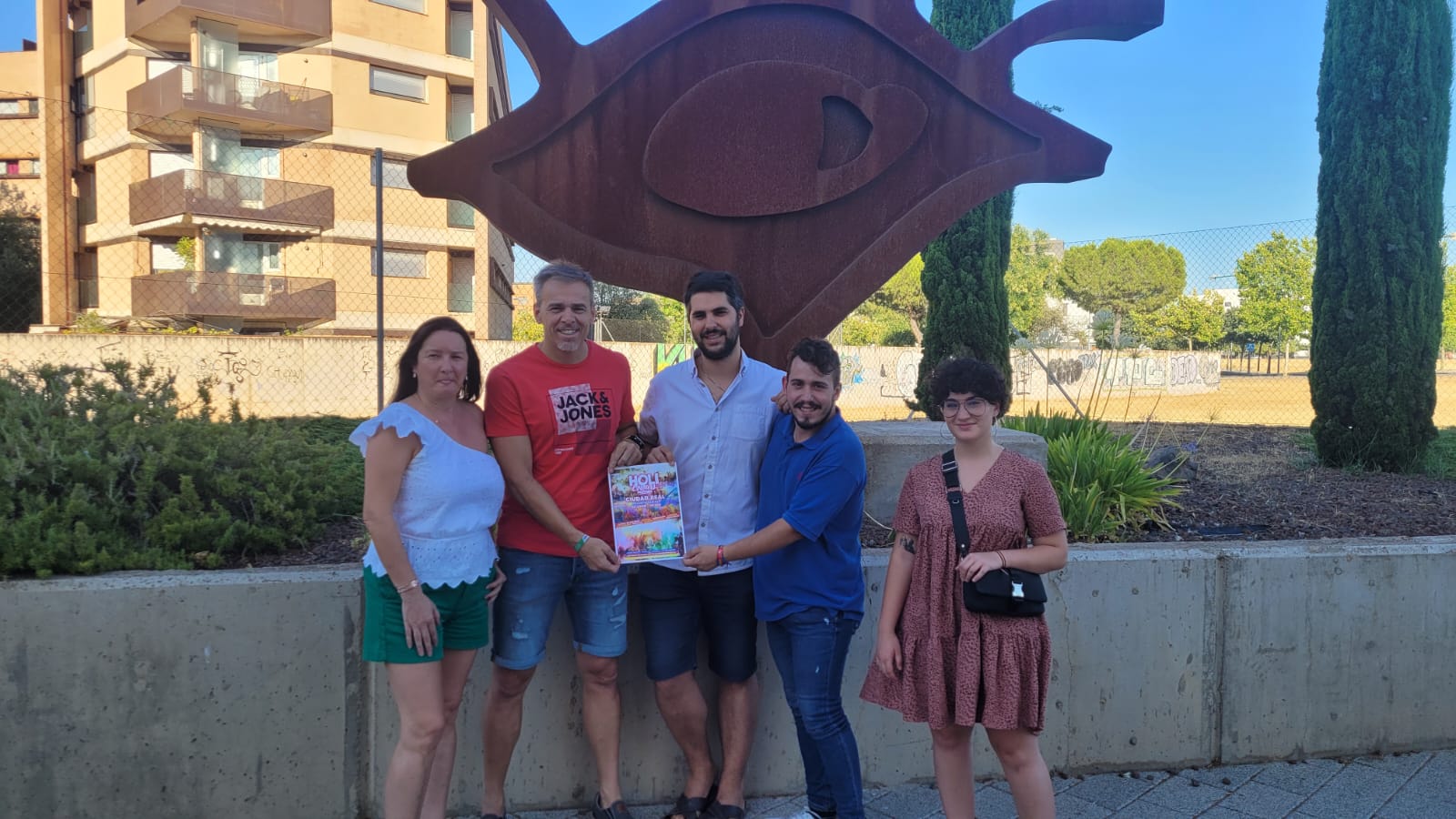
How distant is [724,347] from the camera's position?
296cm

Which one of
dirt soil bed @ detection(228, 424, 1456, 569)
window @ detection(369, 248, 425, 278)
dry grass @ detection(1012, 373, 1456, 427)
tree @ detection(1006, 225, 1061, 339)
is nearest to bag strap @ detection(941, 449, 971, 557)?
dirt soil bed @ detection(228, 424, 1456, 569)

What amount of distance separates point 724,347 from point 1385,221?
7707 mm

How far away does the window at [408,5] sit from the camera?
26105 millimetres

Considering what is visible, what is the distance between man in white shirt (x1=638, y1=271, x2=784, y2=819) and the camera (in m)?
2.95

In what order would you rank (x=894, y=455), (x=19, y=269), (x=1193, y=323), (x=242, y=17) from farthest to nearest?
(x=1193, y=323), (x=242, y=17), (x=19, y=269), (x=894, y=455)

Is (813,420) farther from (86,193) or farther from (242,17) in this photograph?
(86,193)

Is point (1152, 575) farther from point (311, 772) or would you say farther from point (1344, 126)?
point (1344, 126)

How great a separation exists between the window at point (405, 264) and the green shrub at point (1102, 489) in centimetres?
2344

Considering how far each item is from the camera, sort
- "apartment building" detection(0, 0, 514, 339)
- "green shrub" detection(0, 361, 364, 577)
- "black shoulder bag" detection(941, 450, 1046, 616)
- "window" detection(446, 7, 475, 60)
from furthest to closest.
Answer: "window" detection(446, 7, 475, 60)
"apartment building" detection(0, 0, 514, 339)
"green shrub" detection(0, 361, 364, 577)
"black shoulder bag" detection(941, 450, 1046, 616)

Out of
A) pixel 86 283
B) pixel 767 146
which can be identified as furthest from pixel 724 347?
pixel 86 283

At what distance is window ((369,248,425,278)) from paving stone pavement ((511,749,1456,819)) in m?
24.6

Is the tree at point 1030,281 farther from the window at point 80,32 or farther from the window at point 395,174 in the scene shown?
the window at point 80,32

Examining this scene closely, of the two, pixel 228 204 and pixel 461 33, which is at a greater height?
pixel 461 33

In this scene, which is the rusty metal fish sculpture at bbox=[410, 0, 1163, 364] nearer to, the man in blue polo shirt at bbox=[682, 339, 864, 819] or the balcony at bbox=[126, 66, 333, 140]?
the man in blue polo shirt at bbox=[682, 339, 864, 819]
